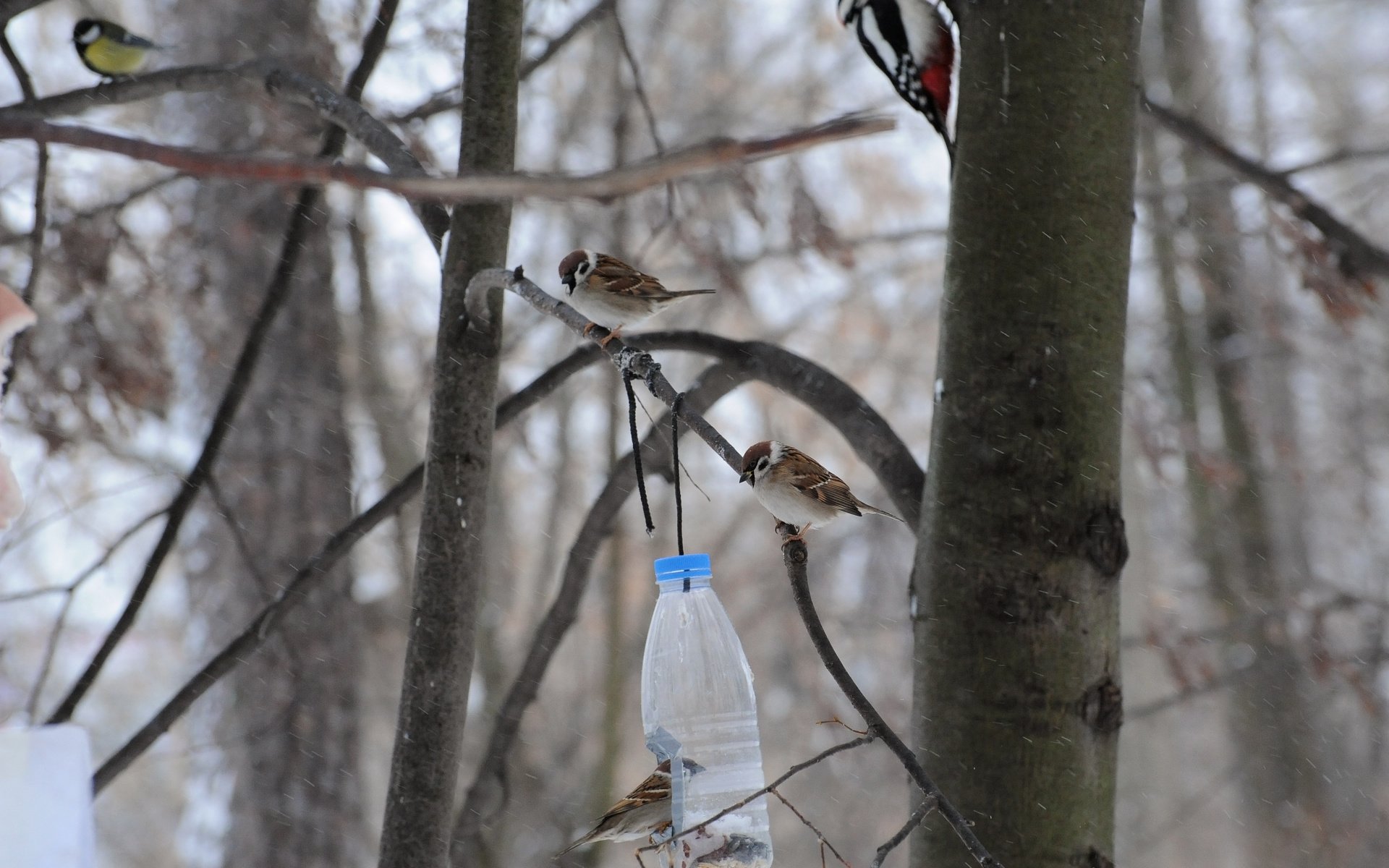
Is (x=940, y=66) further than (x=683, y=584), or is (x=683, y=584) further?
(x=940, y=66)

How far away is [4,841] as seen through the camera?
1.10m

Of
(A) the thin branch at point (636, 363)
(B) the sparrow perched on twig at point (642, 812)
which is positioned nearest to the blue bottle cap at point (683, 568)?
(A) the thin branch at point (636, 363)

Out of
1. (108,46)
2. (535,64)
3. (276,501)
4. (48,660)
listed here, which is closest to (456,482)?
(48,660)

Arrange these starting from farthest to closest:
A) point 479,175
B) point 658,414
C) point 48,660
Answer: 1. point 658,414
2. point 48,660
3. point 479,175

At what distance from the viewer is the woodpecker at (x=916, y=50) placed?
2988 mm

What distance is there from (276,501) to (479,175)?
17.7ft

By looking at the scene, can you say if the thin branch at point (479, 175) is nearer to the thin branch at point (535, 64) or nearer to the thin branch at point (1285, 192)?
the thin branch at point (1285, 192)

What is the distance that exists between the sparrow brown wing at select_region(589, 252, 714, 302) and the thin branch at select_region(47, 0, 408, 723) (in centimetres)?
68

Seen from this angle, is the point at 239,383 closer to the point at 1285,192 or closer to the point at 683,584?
the point at 683,584

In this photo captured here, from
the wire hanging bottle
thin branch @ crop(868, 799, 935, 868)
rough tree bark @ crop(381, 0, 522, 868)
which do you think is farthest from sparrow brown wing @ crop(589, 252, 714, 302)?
thin branch @ crop(868, 799, 935, 868)

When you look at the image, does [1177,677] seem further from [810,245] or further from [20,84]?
[20,84]

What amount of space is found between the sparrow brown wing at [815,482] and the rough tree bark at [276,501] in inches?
145

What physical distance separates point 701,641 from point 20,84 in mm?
2170

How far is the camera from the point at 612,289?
2.98 m
